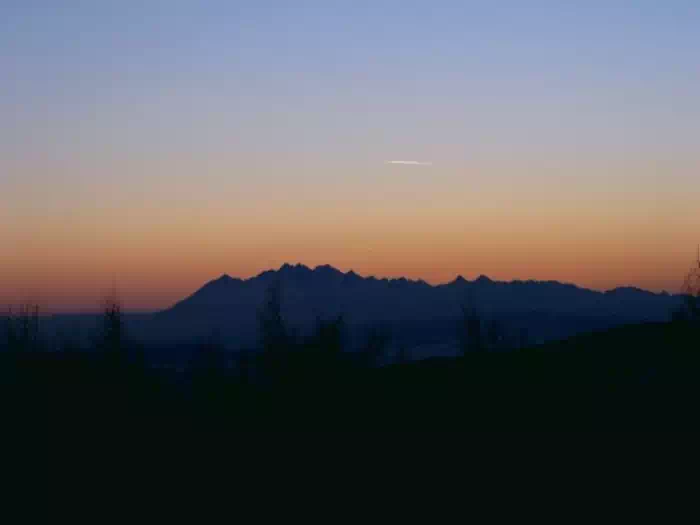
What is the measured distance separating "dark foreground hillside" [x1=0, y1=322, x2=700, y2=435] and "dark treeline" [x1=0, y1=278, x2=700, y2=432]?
0.04 m

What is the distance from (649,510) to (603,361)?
10654 millimetres

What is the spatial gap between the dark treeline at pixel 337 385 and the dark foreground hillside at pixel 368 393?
0.04 m

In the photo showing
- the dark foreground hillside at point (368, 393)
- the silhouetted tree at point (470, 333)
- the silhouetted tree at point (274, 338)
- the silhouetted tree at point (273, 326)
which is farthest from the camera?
the silhouetted tree at point (470, 333)

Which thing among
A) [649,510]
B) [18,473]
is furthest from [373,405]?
[649,510]

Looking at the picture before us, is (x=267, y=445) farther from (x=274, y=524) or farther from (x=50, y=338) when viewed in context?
(x=50, y=338)

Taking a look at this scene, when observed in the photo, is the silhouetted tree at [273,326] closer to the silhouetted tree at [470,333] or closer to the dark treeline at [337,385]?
the dark treeline at [337,385]

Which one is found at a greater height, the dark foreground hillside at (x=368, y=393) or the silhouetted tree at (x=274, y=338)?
the silhouetted tree at (x=274, y=338)

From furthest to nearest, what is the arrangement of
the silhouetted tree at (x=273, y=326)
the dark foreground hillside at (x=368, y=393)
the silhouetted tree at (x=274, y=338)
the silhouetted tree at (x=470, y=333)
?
the silhouetted tree at (x=470, y=333) < the silhouetted tree at (x=273, y=326) < the silhouetted tree at (x=274, y=338) < the dark foreground hillside at (x=368, y=393)

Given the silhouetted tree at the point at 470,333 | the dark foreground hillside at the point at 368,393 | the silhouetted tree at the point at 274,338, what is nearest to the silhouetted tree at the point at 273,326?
the silhouetted tree at the point at 274,338

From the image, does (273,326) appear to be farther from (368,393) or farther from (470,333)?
(470,333)

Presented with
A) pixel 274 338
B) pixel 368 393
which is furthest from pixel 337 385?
pixel 274 338

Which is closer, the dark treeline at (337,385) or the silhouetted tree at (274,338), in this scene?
the dark treeline at (337,385)

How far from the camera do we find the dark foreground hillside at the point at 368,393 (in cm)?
2134

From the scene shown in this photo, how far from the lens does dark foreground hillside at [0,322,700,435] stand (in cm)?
2134
